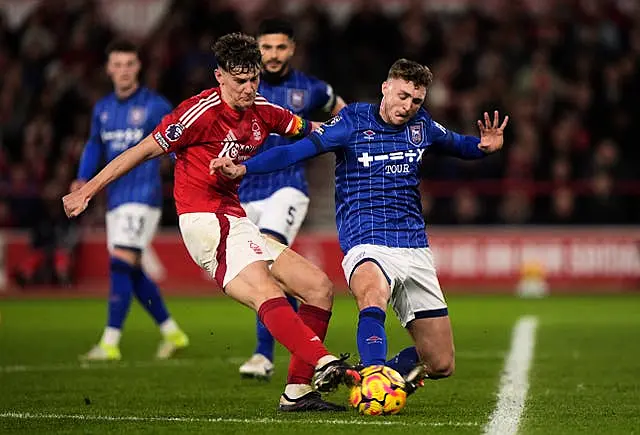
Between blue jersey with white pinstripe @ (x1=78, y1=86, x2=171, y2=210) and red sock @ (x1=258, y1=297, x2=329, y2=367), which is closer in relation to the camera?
red sock @ (x1=258, y1=297, x2=329, y2=367)

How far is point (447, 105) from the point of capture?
816 inches

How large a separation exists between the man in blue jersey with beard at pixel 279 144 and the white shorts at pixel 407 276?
76.1 inches

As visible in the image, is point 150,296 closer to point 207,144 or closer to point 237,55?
point 207,144

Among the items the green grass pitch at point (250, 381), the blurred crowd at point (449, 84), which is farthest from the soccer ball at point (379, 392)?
Result: the blurred crowd at point (449, 84)

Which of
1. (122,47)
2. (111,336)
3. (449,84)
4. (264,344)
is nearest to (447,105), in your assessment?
(449,84)

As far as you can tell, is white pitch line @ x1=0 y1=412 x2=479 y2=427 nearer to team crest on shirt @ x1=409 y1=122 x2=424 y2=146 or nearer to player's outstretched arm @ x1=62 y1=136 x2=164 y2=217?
player's outstretched arm @ x1=62 y1=136 x2=164 y2=217

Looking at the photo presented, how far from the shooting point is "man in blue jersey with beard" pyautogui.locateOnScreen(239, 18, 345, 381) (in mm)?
9867

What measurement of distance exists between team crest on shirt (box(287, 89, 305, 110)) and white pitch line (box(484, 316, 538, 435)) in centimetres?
251

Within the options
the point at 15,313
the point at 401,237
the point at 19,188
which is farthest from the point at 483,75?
the point at 401,237

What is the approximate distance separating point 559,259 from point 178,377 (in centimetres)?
1081

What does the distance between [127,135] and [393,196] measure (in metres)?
4.09

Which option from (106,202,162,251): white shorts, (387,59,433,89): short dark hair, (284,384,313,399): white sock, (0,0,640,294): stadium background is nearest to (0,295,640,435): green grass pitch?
(284,384,313,399): white sock

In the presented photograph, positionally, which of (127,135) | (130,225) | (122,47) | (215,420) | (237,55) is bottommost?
(215,420)

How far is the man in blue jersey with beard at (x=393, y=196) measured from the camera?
769 centimetres
